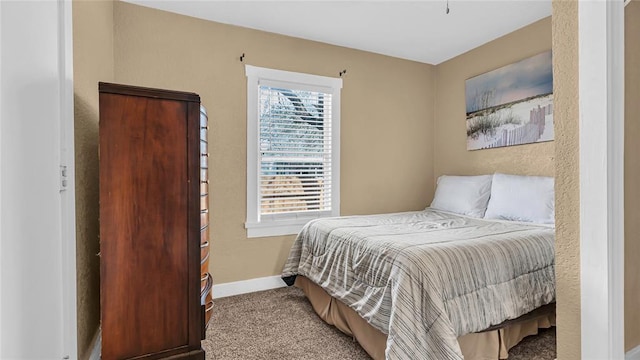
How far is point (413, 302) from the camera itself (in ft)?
5.30

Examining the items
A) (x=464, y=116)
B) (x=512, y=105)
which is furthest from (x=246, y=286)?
(x=512, y=105)

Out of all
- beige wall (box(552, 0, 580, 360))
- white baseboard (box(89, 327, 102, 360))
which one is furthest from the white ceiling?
white baseboard (box(89, 327, 102, 360))

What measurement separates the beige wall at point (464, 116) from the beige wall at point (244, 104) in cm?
17

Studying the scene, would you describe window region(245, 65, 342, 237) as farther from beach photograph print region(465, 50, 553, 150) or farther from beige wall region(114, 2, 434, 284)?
beach photograph print region(465, 50, 553, 150)

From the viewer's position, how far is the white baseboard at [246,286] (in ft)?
9.92

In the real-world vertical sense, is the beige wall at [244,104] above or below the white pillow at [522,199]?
above

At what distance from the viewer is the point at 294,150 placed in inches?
133

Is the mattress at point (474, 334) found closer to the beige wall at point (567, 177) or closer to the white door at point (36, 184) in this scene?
the beige wall at point (567, 177)

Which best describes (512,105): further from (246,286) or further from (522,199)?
(246,286)

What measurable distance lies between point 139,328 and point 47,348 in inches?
13.9

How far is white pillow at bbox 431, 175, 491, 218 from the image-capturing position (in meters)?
→ 3.19

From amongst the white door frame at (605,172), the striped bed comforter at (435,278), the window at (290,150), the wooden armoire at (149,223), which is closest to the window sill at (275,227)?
the window at (290,150)

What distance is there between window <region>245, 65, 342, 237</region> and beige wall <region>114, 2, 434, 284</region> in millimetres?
93

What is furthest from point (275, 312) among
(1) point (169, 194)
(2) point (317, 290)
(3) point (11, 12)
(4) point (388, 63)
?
(4) point (388, 63)
